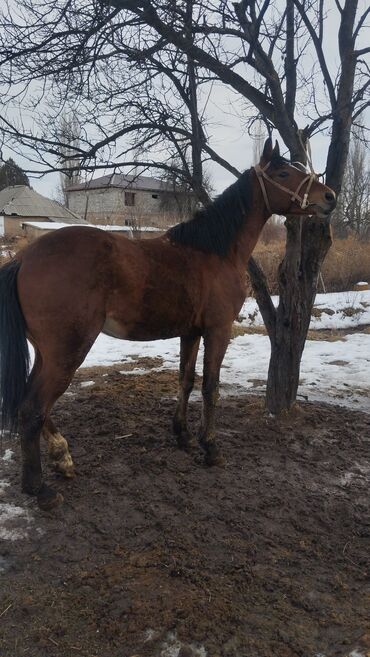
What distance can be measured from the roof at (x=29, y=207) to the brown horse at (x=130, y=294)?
35.2 metres

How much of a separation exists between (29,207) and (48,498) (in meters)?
39.4

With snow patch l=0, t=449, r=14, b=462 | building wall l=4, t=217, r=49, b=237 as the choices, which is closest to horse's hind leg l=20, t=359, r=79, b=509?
snow patch l=0, t=449, r=14, b=462

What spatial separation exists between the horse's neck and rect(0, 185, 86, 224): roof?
35.2 meters

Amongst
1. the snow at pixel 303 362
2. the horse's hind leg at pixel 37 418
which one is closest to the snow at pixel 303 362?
the snow at pixel 303 362

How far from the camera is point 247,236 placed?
3.82 metres

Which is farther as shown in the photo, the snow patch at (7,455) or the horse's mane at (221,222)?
the snow patch at (7,455)

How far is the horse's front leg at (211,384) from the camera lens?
11.9 feet

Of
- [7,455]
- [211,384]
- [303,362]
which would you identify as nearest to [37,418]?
[7,455]

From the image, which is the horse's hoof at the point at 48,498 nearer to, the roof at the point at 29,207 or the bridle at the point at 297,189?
the bridle at the point at 297,189

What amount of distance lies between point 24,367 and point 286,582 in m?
2.03

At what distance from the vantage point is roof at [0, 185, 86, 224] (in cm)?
3759

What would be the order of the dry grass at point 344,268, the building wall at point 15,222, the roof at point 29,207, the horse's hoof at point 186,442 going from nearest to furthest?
the horse's hoof at point 186,442 < the dry grass at point 344,268 < the building wall at point 15,222 < the roof at point 29,207

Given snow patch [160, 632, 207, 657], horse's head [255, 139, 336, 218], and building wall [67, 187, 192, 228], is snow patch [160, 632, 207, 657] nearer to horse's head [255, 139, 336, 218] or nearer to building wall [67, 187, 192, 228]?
horse's head [255, 139, 336, 218]

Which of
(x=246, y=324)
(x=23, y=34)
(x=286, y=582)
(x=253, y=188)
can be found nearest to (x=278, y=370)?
(x=253, y=188)
